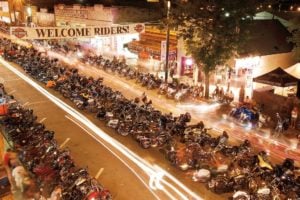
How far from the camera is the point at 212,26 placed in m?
20.0

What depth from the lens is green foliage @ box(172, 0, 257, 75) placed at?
1947 cm

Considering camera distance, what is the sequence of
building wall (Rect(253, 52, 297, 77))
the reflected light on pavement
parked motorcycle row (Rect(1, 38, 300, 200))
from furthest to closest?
building wall (Rect(253, 52, 297, 77)) < the reflected light on pavement < parked motorcycle row (Rect(1, 38, 300, 200))

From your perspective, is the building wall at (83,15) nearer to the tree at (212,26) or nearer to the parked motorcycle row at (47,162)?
the tree at (212,26)

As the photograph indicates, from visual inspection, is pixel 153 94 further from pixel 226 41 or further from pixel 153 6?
pixel 153 6

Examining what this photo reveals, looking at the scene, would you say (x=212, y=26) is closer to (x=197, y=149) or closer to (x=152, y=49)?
(x=197, y=149)

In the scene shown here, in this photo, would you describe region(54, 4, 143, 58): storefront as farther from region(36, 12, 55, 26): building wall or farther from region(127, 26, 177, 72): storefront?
region(36, 12, 55, 26): building wall

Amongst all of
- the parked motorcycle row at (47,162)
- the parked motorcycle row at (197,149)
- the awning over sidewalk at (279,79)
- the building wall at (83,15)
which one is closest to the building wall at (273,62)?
the awning over sidewalk at (279,79)

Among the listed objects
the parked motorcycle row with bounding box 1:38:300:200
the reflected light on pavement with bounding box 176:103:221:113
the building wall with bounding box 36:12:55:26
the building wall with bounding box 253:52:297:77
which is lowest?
the reflected light on pavement with bounding box 176:103:221:113

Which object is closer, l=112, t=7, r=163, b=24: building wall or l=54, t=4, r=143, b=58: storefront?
l=112, t=7, r=163, b=24: building wall

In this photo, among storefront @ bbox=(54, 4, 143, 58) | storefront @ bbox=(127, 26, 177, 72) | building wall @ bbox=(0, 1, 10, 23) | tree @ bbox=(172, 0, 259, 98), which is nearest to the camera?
tree @ bbox=(172, 0, 259, 98)

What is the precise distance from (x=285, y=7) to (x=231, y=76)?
23.4m

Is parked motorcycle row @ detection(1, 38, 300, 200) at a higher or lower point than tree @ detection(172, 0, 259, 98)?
lower

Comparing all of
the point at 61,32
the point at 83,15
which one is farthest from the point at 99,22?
the point at 61,32

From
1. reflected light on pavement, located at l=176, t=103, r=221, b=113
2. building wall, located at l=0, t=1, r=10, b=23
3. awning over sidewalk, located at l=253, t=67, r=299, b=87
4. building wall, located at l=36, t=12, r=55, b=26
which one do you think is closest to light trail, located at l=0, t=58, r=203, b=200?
reflected light on pavement, located at l=176, t=103, r=221, b=113
